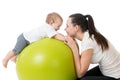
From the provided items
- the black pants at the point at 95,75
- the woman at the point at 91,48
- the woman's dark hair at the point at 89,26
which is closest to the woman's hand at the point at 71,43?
the woman at the point at 91,48

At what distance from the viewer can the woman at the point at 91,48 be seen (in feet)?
10.4

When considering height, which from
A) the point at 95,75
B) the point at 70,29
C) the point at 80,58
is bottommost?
the point at 95,75

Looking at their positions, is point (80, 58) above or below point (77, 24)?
below

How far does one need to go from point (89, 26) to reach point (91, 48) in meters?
0.22

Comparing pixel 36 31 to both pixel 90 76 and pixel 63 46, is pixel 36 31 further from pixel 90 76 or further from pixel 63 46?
pixel 90 76

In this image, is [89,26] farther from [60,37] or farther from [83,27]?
[60,37]

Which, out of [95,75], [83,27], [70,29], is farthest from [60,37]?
[95,75]

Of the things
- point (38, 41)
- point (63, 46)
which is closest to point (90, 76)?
point (63, 46)

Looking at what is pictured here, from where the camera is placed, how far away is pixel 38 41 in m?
3.31

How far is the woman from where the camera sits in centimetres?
317

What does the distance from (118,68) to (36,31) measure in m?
0.84

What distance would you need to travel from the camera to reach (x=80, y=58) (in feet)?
10.5

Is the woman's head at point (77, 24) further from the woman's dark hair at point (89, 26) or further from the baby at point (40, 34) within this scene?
the baby at point (40, 34)

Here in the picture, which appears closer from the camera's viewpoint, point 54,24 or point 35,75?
point 35,75
